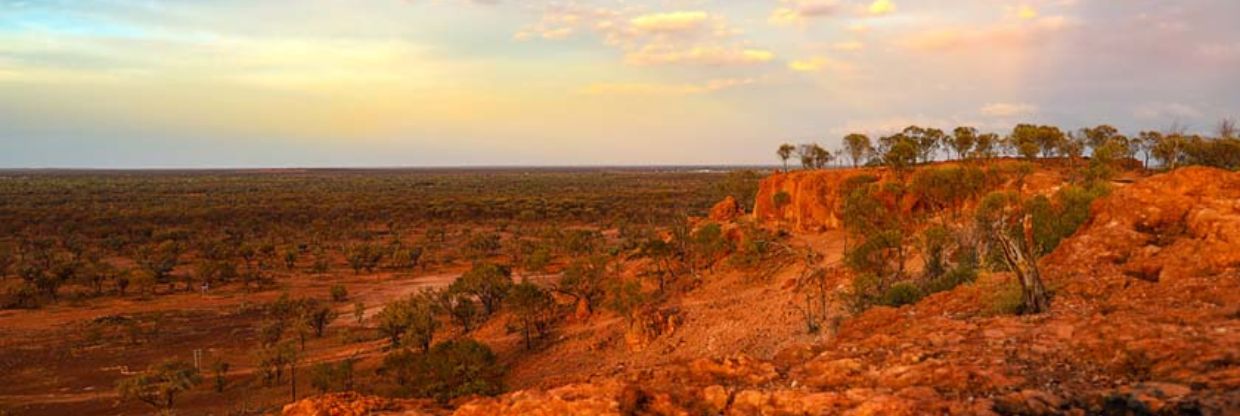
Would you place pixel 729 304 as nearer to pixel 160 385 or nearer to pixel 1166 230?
pixel 1166 230

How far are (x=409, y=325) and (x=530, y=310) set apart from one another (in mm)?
4717

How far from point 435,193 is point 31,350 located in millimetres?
86224

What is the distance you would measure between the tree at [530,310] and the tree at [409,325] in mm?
3158

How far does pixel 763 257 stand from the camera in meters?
32.9

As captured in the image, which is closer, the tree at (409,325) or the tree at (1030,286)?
the tree at (1030,286)

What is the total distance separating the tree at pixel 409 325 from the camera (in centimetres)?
2560

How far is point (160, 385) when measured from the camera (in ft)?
68.9

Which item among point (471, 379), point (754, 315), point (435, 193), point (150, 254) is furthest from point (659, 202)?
point (471, 379)

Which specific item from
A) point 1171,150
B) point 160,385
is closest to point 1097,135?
point 1171,150

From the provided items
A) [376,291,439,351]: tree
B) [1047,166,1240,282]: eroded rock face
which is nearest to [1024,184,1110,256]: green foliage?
[1047,166,1240,282]: eroded rock face

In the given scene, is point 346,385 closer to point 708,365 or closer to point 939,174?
point 708,365

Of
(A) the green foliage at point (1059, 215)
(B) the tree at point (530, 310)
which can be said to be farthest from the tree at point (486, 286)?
(A) the green foliage at point (1059, 215)

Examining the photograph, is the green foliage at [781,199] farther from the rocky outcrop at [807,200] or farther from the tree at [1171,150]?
the tree at [1171,150]

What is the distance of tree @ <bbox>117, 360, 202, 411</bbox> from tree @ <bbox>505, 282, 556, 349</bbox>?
10.5m
